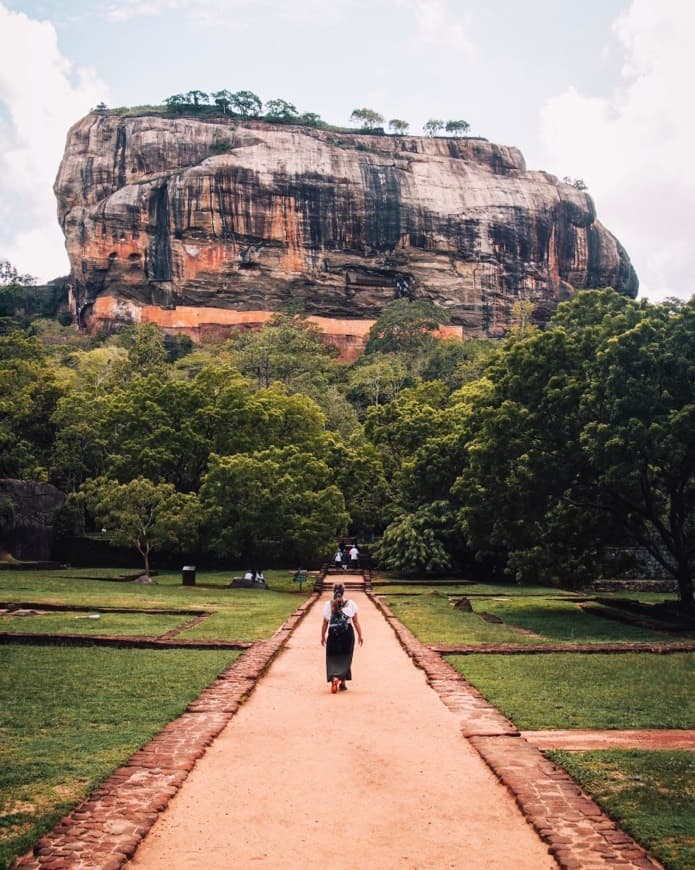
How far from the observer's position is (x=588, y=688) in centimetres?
963

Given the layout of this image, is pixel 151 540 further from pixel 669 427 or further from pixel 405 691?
pixel 405 691

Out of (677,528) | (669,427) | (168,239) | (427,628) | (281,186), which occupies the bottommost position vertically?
(427,628)

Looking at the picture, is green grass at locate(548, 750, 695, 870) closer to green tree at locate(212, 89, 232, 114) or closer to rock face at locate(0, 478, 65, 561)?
rock face at locate(0, 478, 65, 561)

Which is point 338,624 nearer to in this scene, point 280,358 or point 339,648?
point 339,648

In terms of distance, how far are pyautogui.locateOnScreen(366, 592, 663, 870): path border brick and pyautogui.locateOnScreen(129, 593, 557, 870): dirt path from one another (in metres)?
0.10

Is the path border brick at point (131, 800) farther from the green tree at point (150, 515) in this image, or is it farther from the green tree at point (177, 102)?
the green tree at point (177, 102)

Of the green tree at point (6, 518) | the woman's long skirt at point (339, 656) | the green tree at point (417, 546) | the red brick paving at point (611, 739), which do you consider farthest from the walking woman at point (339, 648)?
the green tree at point (6, 518)

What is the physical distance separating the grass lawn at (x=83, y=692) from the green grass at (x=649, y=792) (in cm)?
332

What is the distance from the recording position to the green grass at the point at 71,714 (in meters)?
5.29

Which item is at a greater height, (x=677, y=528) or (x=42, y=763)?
(x=677, y=528)

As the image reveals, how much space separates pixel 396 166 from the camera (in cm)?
8781

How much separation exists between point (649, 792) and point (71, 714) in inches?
198

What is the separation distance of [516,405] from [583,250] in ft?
260

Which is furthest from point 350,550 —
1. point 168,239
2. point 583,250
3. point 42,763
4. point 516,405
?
point 583,250
